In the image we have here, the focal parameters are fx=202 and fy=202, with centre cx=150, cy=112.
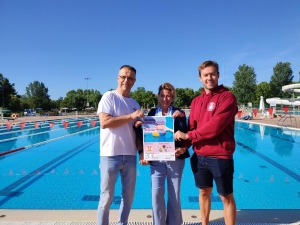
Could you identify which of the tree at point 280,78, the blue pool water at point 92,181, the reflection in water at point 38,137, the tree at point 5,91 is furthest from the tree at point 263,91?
the tree at point 5,91

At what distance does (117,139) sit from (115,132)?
0.08m

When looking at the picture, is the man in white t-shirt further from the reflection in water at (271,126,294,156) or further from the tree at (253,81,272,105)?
the tree at (253,81,272,105)

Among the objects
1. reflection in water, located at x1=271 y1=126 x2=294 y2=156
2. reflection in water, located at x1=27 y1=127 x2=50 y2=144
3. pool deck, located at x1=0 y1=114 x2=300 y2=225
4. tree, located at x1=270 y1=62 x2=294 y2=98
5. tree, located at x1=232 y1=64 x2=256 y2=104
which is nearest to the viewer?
pool deck, located at x1=0 y1=114 x2=300 y2=225

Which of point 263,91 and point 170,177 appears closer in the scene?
point 170,177

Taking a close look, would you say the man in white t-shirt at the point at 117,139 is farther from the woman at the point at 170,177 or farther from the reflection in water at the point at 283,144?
the reflection in water at the point at 283,144

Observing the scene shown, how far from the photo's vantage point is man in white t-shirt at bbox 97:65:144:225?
2135mm

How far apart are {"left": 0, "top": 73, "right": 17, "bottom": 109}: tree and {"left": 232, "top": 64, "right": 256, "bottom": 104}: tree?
49059 millimetres

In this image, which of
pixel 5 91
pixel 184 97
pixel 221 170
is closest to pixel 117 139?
pixel 221 170

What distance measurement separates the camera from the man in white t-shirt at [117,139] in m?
2.13

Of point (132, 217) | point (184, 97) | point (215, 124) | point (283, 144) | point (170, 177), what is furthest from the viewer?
point (184, 97)

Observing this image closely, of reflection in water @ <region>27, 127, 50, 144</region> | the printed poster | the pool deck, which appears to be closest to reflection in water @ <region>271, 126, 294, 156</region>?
the pool deck

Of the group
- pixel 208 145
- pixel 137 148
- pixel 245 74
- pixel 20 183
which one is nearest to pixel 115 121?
pixel 137 148

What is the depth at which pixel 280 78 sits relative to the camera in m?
54.4

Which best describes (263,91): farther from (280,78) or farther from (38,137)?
(38,137)
